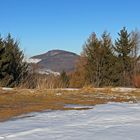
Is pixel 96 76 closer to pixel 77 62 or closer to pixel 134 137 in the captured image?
pixel 77 62

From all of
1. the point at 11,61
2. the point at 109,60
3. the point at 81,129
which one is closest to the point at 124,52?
the point at 109,60

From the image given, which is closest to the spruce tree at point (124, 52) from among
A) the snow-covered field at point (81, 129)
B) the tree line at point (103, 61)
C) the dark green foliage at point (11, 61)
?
the tree line at point (103, 61)

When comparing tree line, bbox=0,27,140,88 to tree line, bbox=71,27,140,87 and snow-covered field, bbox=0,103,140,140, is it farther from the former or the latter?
snow-covered field, bbox=0,103,140,140

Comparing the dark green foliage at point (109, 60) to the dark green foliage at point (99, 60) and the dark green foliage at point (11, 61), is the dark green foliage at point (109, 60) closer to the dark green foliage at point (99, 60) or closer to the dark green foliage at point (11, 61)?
the dark green foliage at point (99, 60)


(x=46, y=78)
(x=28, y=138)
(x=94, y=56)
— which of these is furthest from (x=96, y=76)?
(x=28, y=138)

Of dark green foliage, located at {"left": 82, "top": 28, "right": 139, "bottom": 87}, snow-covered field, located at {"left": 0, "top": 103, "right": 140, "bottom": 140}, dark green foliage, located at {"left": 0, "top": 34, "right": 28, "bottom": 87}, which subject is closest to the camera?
snow-covered field, located at {"left": 0, "top": 103, "right": 140, "bottom": 140}

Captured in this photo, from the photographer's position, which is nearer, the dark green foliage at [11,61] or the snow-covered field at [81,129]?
the snow-covered field at [81,129]

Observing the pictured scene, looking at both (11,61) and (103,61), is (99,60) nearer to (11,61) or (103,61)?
(103,61)

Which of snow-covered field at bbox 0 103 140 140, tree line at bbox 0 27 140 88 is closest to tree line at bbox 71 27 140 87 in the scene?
tree line at bbox 0 27 140 88

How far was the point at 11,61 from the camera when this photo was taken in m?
35.5

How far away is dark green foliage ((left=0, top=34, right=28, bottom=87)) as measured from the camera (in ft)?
112

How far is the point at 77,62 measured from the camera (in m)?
48.7

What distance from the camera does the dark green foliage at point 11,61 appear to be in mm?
34162

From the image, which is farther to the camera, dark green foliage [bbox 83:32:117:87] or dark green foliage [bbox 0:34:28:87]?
dark green foliage [bbox 83:32:117:87]
